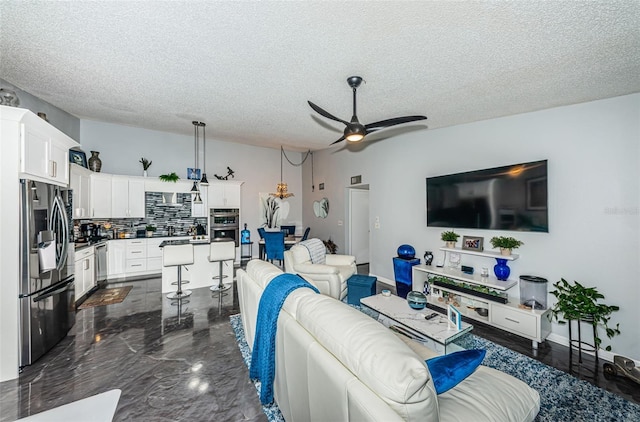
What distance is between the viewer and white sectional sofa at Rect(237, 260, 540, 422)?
0.88 m

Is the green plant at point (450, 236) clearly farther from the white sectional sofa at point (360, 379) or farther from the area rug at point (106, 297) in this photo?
the area rug at point (106, 297)

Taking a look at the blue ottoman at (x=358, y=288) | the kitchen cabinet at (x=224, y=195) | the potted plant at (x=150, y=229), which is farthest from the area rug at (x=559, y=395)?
the kitchen cabinet at (x=224, y=195)

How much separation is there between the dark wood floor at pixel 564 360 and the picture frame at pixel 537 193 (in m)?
1.54

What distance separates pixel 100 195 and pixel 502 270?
22.6 ft

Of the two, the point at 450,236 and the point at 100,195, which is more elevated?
the point at 100,195

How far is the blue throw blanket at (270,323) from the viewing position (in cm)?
167

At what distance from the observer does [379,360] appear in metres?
0.95

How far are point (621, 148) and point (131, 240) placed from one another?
24.4ft

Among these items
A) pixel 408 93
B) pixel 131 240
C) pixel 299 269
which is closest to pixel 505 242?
pixel 408 93

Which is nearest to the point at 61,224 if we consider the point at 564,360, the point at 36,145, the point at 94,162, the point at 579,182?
the point at 36,145

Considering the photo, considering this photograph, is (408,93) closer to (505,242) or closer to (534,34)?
(534,34)

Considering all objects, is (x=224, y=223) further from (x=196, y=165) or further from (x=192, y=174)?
(x=196, y=165)

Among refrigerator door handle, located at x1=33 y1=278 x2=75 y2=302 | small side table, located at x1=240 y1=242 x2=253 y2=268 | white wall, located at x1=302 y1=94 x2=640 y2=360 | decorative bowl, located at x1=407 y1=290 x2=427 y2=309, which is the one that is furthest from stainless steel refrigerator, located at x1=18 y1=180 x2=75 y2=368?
white wall, located at x1=302 y1=94 x2=640 y2=360

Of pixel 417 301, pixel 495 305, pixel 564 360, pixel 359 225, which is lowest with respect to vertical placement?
pixel 564 360
